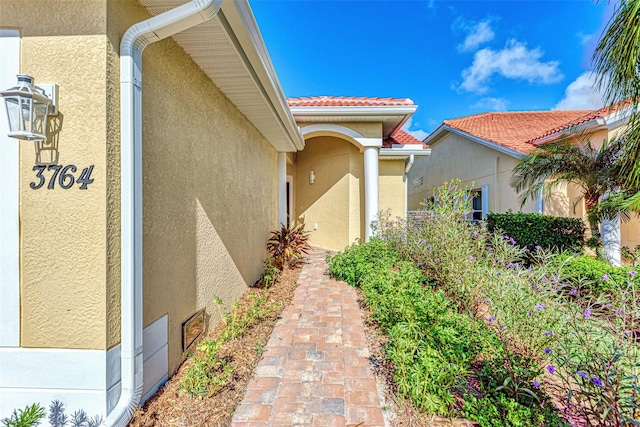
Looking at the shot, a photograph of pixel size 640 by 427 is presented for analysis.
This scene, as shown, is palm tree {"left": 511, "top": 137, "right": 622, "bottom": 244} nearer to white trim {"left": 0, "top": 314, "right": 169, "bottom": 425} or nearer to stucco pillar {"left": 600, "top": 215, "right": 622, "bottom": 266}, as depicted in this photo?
stucco pillar {"left": 600, "top": 215, "right": 622, "bottom": 266}

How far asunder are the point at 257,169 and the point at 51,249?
5404 millimetres

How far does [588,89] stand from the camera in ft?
19.1

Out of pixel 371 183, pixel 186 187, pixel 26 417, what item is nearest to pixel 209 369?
pixel 26 417

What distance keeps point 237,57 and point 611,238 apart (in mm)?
11677

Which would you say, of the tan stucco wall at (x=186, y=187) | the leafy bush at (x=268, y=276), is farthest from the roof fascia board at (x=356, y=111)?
the leafy bush at (x=268, y=276)

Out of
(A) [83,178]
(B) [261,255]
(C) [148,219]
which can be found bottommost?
(B) [261,255]

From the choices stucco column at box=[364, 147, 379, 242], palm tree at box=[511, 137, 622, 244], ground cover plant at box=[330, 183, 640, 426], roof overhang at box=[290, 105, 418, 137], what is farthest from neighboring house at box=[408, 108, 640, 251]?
roof overhang at box=[290, 105, 418, 137]

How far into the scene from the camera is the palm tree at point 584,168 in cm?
789

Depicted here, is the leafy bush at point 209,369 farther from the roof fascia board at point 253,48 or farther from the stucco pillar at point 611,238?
the stucco pillar at point 611,238

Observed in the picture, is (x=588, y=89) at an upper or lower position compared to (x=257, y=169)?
upper

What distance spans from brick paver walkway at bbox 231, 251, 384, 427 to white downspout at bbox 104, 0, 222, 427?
3.79ft

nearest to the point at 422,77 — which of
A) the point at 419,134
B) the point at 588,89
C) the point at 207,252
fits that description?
the point at 419,134

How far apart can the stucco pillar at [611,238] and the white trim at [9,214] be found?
12.9 m

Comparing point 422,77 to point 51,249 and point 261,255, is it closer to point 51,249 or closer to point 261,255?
point 261,255
